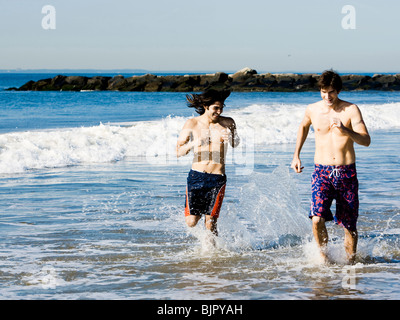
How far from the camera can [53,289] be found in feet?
16.3

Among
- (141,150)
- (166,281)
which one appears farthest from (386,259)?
(141,150)

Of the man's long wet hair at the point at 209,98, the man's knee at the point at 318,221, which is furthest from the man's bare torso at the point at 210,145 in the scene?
the man's knee at the point at 318,221

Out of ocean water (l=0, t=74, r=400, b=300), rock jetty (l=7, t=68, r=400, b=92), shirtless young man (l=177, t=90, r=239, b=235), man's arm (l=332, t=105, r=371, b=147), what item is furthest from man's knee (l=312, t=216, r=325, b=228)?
rock jetty (l=7, t=68, r=400, b=92)

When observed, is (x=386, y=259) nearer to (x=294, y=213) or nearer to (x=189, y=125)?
(x=294, y=213)

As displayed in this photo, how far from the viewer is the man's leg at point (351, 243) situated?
565 centimetres

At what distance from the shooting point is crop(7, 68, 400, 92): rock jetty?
69188 mm

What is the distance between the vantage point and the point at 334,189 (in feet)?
17.9

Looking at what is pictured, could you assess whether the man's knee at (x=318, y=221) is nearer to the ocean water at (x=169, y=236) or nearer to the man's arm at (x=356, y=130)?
the ocean water at (x=169, y=236)

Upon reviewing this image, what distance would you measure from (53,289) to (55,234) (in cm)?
192

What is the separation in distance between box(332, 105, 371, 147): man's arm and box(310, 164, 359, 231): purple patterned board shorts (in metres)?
0.31

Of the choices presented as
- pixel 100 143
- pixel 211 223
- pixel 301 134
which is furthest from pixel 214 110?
pixel 100 143

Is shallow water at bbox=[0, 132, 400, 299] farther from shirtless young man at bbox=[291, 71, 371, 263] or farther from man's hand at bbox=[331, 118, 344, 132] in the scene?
man's hand at bbox=[331, 118, 344, 132]

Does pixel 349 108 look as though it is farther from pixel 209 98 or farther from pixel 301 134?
pixel 209 98

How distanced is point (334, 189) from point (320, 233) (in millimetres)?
438
